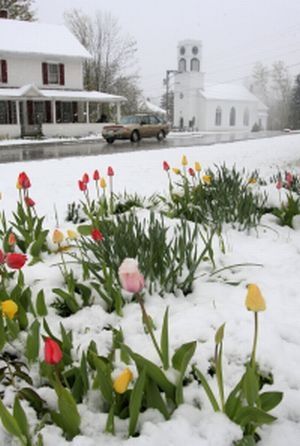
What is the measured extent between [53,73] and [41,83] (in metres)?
1.30

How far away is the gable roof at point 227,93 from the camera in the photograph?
60250 millimetres

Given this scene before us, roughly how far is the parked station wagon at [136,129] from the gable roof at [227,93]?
116ft

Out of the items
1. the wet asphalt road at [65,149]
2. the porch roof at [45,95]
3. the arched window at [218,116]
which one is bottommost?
the wet asphalt road at [65,149]

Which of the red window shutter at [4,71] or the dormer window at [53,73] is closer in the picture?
the red window shutter at [4,71]

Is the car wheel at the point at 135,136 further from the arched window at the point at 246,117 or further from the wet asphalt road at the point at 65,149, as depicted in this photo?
the arched window at the point at 246,117

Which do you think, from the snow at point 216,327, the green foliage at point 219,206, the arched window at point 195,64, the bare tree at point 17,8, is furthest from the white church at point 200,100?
the snow at point 216,327

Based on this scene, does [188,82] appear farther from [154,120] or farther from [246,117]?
[154,120]

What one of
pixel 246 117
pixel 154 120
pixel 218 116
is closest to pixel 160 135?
pixel 154 120

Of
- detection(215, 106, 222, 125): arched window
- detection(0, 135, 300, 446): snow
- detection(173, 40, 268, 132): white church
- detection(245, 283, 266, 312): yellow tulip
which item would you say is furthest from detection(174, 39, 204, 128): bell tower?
detection(245, 283, 266, 312): yellow tulip

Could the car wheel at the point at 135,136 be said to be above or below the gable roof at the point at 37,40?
below

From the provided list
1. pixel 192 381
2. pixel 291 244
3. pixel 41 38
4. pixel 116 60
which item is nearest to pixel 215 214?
pixel 291 244

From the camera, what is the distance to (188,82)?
5944cm

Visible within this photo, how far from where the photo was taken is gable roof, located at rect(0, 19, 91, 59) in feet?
97.1

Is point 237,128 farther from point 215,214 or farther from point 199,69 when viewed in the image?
point 215,214
